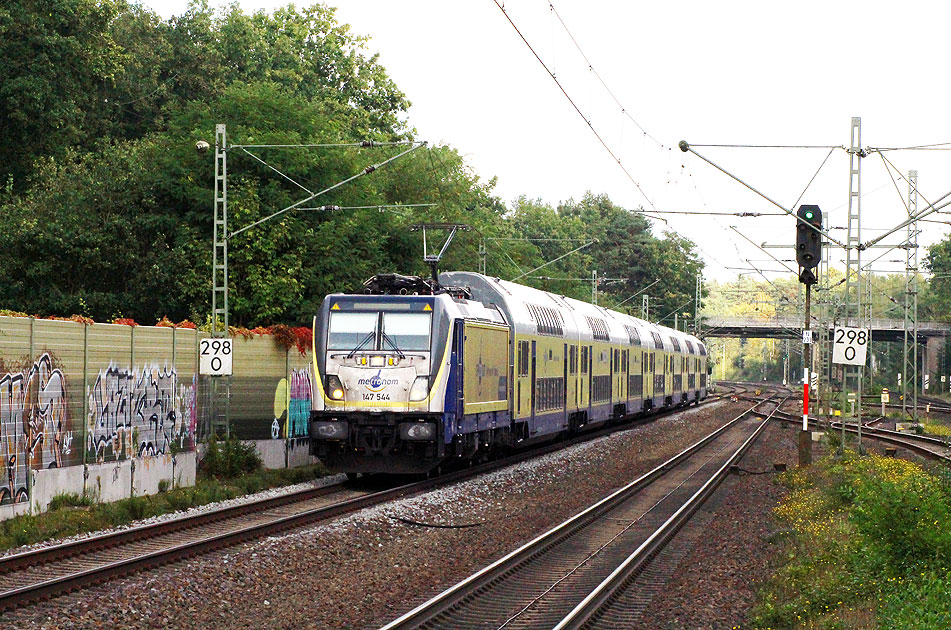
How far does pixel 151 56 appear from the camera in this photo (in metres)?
64.4

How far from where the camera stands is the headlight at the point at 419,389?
2177 cm

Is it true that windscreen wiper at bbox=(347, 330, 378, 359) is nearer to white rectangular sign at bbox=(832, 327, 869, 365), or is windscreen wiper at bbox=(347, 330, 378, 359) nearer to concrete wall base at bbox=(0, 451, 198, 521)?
concrete wall base at bbox=(0, 451, 198, 521)

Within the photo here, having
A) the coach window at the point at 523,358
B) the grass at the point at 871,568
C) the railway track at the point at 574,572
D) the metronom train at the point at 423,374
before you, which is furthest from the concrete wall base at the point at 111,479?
the grass at the point at 871,568

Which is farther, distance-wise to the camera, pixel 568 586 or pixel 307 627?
pixel 568 586

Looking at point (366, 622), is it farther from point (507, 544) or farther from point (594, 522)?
point (594, 522)

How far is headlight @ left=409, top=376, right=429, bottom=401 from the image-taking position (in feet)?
71.4

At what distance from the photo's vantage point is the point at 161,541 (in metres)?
15.4

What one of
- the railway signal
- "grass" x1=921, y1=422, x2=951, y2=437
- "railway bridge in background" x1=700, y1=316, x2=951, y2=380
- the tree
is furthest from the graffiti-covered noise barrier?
"railway bridge in background" x1=700, y1=316, x2=951, y2=380

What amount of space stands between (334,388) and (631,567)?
29.5ft

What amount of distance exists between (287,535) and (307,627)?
4898 mm

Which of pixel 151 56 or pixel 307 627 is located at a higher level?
pixel 151 56

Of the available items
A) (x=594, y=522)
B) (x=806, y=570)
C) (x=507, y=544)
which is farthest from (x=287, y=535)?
(x=806, y=570)

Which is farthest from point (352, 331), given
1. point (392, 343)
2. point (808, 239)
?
point (808, 239)

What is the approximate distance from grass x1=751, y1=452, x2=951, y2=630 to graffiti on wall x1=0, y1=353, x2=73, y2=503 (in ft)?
34.7
